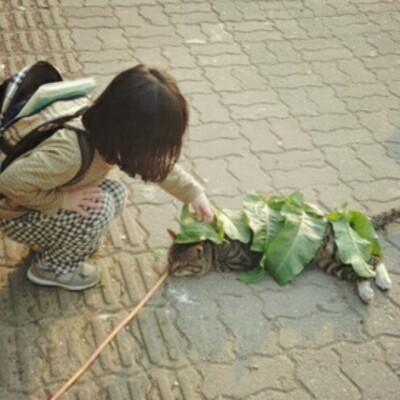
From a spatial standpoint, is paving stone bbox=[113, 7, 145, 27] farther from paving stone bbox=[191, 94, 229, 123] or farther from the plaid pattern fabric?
the plaid pattern fabric

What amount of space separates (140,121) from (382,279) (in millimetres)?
1787

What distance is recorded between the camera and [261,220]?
10.6 ft

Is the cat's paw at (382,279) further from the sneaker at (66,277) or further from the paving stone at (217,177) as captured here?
the sneaker at (66,277)

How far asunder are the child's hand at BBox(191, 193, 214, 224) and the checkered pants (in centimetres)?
37

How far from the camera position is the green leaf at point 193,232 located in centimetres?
304

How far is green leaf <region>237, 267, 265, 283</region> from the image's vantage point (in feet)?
10.4

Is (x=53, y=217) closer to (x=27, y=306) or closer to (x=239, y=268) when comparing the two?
(x=27, y=306)

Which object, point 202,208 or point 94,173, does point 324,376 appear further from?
point 94,173

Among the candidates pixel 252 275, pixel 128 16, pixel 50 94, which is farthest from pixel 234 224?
pixel 128 16

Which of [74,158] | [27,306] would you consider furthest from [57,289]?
[74,158]

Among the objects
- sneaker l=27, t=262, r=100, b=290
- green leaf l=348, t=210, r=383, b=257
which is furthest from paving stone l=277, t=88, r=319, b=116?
sneaker l=27, t=262, r=100, b=290

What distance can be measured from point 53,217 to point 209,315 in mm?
954

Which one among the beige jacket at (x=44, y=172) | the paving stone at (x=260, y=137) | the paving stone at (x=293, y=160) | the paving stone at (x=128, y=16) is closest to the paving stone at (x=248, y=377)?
the beige jacket at (x=44, y=172)

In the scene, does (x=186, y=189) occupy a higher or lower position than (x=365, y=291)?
higher
